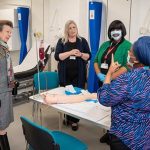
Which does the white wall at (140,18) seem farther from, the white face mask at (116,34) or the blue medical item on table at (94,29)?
the white face mask at (116,34)

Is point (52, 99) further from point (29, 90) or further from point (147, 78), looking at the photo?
point (29, 90)

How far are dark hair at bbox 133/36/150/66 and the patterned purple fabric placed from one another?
0.06 m

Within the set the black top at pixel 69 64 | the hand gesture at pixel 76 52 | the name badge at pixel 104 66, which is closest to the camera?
the name badge at pixel 104 66

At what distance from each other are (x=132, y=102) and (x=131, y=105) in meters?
0.02

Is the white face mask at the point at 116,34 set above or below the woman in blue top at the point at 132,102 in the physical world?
above

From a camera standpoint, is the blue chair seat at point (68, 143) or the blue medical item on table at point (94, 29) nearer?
the blue chair seat at point (68, 143)

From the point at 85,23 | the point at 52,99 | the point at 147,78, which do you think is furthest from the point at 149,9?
the point at 147,78

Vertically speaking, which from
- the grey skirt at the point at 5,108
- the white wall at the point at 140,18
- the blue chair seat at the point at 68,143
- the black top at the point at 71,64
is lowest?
the blue chair seat at the point at 68,143

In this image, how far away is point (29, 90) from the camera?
4.31 m

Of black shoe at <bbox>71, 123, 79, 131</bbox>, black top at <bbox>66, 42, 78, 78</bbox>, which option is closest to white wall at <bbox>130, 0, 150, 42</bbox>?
black top at <bbox>66, 42, 78, 78</bbox>

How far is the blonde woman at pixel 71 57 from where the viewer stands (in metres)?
2.97

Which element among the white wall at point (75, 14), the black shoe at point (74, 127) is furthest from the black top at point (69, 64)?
the white wall at point (75, 14)

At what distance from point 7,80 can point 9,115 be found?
353 mm

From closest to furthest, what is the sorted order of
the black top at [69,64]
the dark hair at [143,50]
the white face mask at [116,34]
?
the dark hair at [143,50]
the white face mask at [116,34]
the black top at [69,64]
